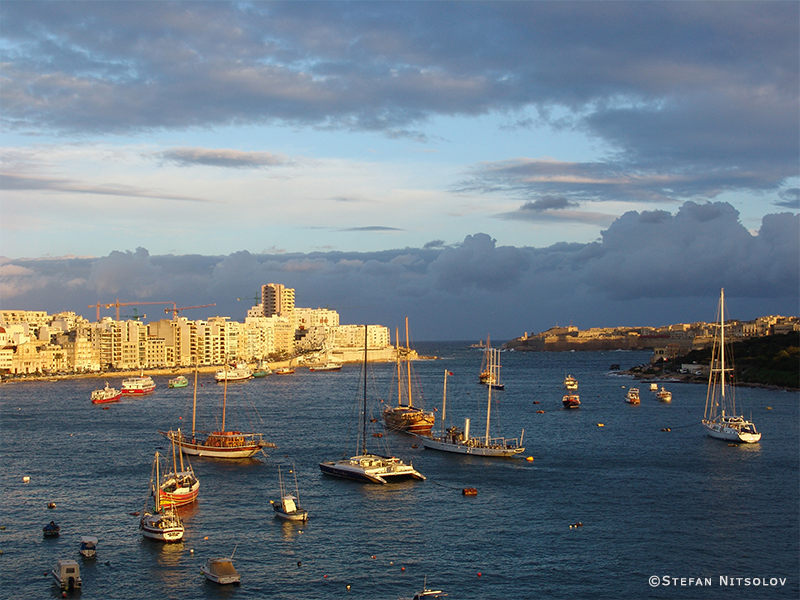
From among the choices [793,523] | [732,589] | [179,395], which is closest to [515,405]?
[179,395]

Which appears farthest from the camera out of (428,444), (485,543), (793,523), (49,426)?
(49,426)

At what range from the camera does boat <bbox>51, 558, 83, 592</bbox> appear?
86.8ft

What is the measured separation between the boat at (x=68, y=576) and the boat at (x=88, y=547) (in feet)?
7.72

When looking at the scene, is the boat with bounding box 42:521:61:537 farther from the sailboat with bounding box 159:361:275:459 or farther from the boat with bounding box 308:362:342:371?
the boat with bounding box 308:362:342:371

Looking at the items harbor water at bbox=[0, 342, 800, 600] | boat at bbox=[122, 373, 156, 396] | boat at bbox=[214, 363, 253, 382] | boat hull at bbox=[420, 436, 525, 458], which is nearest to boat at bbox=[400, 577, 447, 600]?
harbor water at bbox=[0, 342, 800, 600]

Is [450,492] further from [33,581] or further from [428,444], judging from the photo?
[33,581]

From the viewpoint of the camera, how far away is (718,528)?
3362cm

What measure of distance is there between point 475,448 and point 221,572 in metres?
26.5

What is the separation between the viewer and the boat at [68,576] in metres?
26.5

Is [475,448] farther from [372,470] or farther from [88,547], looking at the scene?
[88,547]

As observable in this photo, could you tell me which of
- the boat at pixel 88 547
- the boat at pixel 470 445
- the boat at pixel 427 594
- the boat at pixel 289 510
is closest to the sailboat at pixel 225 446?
the boat at pixel 470 445

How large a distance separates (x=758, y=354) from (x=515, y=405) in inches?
2195

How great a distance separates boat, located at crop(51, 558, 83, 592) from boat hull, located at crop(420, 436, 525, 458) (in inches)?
1136

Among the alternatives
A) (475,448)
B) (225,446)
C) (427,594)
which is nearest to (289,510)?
(427,594)
